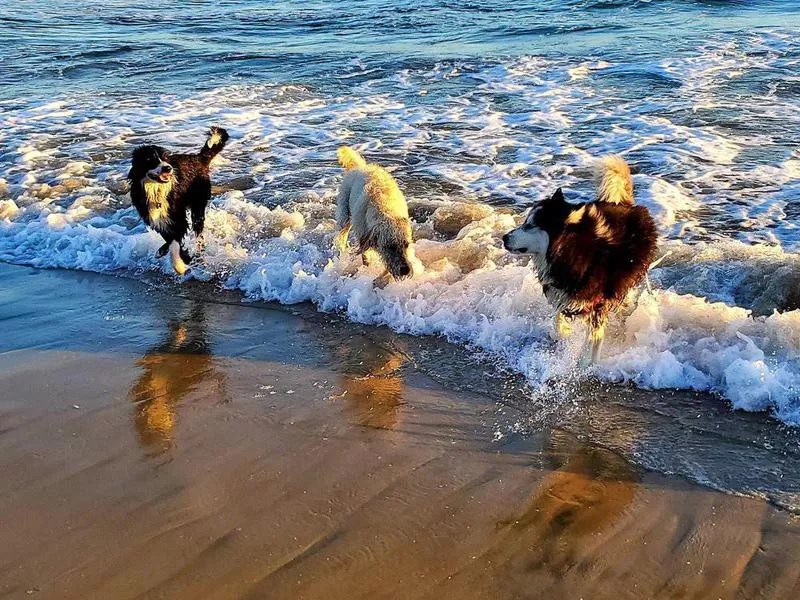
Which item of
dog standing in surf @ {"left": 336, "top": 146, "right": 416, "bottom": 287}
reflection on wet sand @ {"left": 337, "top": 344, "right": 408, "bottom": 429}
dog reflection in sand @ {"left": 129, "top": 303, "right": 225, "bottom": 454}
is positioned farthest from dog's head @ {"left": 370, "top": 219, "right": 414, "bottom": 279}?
dog reflection in sand @ {"left": 129, "top": 303, "right": 225, "bottom": 454}

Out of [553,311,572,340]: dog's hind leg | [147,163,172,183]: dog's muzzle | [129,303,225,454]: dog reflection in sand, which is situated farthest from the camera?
[147,163,172,183]: dog's muzzle

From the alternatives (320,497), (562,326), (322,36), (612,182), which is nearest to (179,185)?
(562,326)

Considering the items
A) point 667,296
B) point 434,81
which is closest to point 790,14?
point 434,81

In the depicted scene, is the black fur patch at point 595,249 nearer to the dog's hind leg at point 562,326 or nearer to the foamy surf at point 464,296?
the dog's hind leg at point 562,326

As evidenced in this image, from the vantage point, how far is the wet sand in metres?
3.52

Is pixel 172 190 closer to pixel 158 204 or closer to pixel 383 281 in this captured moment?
pixel 158 204

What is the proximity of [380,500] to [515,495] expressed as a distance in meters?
0.69

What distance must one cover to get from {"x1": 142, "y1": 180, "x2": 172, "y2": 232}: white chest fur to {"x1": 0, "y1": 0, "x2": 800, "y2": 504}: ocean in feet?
1.65

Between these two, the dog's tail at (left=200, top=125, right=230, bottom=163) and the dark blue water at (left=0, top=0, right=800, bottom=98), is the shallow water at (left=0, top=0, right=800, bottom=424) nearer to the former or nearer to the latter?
the dark blue water at (left=0, top=0, right=800, bottom=98)

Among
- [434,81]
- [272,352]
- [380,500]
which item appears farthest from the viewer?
[434,81]

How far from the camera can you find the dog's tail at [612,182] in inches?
226

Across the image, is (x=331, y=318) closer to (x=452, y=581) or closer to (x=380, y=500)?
(x=380, y=500)

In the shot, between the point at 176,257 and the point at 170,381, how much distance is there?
240cm

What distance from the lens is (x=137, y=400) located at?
17.0 feet
